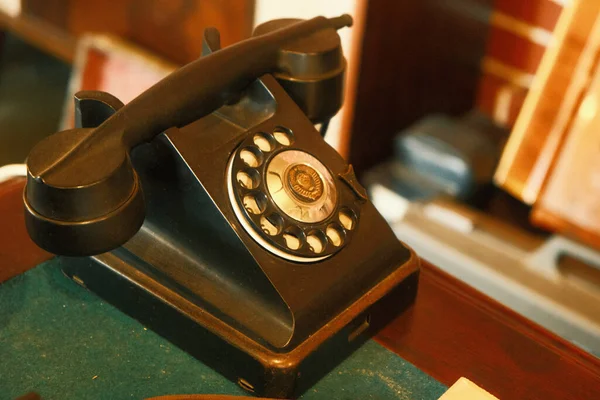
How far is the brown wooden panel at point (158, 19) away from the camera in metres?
1.59

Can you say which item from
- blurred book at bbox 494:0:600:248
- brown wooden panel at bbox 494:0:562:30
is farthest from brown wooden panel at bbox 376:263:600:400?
brown wooden panel at bbox 494:0:562:30

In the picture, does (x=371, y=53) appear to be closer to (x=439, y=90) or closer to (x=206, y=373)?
(x=439, y=90)

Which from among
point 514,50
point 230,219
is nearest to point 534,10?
point 514,50

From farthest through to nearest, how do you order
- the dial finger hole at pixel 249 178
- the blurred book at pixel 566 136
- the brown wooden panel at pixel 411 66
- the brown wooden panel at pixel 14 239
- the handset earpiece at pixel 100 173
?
the brown wooden panel at pixel 411 66 → the blurred book at pixel 566 136 → the brown wooden panel at pixel 14 239 → the dial finger hole at pixel 249 178 → the handset earpiece at pixel 100 173

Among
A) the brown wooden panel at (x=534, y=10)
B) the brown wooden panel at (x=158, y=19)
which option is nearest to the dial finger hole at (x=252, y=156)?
the brown wooden panel at (x=158, y=19)

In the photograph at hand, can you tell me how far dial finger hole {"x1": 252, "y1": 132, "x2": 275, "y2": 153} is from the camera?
2.55 ft

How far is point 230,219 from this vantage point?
0.72 meters

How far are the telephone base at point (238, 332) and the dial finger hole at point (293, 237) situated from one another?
8 cm

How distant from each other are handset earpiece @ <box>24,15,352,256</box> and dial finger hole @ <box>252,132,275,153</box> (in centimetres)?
6

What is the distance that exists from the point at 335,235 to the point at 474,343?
0.66 ft

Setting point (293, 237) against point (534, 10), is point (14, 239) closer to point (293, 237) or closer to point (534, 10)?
point (293, 237)

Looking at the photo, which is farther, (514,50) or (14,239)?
(514,50)

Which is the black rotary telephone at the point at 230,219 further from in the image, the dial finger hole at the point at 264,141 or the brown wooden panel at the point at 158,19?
the brown wooden panel at the point at 158,19

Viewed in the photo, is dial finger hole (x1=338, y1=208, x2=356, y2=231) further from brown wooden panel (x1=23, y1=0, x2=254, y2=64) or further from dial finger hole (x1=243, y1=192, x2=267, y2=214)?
brown wooden panel (x1=23, y1=0, x2=254, y2=64)
